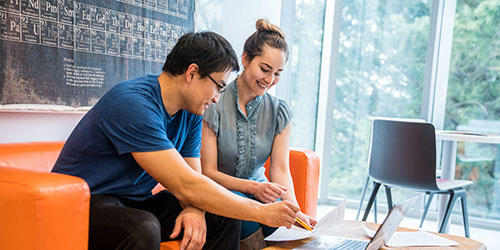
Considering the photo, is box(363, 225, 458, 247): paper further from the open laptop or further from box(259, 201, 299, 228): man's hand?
box(259, 201, 299, 228): man's hand

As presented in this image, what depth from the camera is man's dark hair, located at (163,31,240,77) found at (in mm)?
1355

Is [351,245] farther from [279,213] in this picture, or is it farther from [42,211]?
[42,211]

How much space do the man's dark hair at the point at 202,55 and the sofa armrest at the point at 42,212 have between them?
0.49 metres

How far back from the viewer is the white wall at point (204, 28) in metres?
1.71

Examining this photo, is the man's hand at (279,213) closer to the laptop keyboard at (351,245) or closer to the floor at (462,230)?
the laptop keyboard at (351,245)

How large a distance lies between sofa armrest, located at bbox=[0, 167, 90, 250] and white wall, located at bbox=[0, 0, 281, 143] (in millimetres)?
703

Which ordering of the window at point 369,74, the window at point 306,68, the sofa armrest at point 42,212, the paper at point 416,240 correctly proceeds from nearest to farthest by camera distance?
1. the sofa armrest at point 42,212
2. the paper at point 416,240
3. the window at point 369,74
4. the window at point 306,68

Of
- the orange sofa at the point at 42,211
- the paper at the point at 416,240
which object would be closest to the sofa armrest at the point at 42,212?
the orange sofa at the point at 42,211

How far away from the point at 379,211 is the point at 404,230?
2463 millimetres

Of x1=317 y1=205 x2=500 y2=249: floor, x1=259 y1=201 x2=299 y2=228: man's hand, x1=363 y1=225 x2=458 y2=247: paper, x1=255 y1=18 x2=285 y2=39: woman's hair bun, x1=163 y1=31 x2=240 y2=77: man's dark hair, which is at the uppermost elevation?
x1=255 y1=18 x2=285 y2=39: woman's hair bun

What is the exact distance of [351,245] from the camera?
136 cm

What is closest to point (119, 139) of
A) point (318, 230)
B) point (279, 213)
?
point (279, 213)

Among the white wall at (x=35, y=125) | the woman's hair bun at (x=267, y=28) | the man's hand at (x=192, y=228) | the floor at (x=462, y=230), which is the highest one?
the woman's hair bun at (x=267, y=28)

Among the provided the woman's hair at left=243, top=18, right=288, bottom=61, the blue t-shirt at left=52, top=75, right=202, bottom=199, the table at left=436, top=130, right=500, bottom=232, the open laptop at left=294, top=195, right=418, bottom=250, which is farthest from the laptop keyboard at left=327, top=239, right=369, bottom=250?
the table at left=436, top=130, right=500, bottom=232
